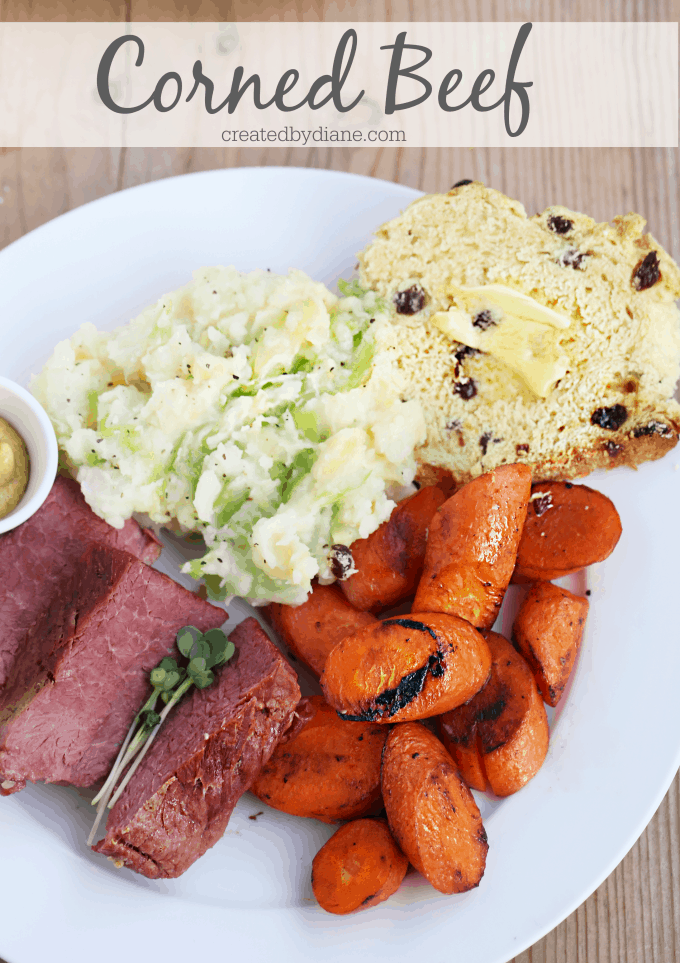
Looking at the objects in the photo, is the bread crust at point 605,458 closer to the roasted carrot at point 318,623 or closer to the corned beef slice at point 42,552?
the roasted carrot at point 318,623

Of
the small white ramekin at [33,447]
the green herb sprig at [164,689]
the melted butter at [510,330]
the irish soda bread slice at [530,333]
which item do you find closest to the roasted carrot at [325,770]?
the green herb sprig at [164,689]

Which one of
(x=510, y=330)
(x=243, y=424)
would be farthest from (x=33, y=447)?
(x=510, y=330)

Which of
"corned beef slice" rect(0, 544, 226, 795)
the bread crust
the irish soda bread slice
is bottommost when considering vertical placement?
"corned beef slice" rect(0, 544, 226, 795)

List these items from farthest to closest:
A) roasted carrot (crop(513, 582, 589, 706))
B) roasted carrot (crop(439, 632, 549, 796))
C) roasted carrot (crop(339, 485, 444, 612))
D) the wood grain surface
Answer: the wood grain surface, roasted carrot (crop(339, 485, 444, 612)), roasted carrot (crop(513, 582, 589, 706)), roasted carrot (crop(439, 632, 549, 796))

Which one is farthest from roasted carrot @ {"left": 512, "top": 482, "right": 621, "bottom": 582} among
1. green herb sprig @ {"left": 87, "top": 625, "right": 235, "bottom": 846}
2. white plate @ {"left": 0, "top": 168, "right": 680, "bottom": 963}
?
green herb sprig @ {"left": 87, "top": 625, "right": 235, "bottom": 846}

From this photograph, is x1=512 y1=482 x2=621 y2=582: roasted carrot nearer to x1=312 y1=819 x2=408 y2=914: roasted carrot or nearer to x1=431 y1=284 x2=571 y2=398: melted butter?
x1=431 y1=284 x2=571 y2=398: melted butter

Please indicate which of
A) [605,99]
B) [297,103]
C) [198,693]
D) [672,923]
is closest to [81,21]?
[297,103]
